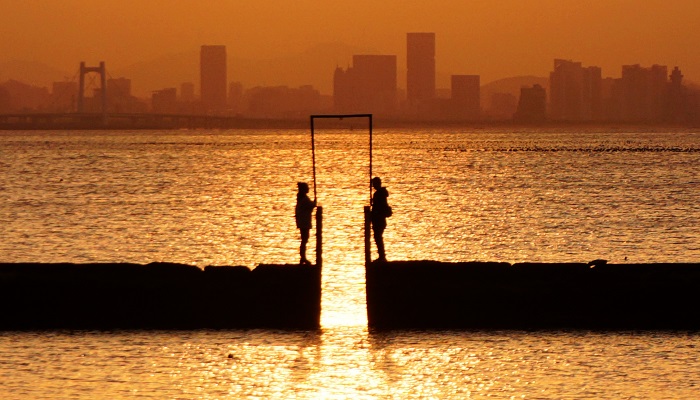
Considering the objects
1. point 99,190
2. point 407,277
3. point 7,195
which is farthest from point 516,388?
point 99,190

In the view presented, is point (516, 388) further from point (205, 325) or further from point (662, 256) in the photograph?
point (662, 256)

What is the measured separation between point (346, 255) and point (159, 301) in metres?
15.1

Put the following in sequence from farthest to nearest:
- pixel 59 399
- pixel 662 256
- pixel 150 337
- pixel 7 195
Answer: pixel 7 195 → pixel 662 256 → pixel 150 337 → pixel 59 399

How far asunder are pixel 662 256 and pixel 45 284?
2375 cm

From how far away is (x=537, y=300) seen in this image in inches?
900

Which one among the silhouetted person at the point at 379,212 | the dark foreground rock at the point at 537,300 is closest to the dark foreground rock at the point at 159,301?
the dark foreground rock at the point at 537,300

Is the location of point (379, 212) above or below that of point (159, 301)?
above

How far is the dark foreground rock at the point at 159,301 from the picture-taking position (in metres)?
22.9

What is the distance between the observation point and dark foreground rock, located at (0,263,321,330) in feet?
75.3

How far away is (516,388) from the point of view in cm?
1889

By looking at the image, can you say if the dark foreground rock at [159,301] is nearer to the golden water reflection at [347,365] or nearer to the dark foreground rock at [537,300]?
the golden water reflection at [347,365]

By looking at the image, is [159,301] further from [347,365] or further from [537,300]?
[537,300]

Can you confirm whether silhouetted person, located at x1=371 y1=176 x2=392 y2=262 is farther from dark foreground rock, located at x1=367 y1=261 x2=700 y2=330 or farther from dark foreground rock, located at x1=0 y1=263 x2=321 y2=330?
dark foreground rock, located at x1=0 y1=263 x2=321 y2=330

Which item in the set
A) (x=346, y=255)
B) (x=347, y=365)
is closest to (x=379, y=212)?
(x=347, y=365)
